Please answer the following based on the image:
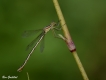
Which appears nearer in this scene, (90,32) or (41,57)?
(41,57)

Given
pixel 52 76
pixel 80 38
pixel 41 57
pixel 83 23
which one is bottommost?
pixel 52 76

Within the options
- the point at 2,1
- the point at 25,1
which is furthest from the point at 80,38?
the point at 2,1

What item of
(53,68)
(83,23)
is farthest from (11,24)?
(83,23)

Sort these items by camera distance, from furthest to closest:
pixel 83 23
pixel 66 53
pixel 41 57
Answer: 1. pixel 83 23
2. pixel 66 53
3. pixel 41 57

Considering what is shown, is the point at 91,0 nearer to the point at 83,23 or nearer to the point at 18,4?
the point at 83,23

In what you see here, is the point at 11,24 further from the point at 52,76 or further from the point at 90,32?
the point at 90,32

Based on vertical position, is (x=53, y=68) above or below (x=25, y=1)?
below

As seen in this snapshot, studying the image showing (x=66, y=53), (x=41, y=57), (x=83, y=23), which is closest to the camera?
(x=41, y=57)
